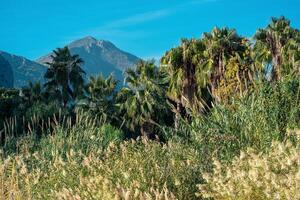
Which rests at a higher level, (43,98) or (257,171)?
(43,98)

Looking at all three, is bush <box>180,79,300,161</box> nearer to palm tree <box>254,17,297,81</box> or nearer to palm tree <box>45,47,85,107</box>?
palm tree <box>254,17,297,81</box>

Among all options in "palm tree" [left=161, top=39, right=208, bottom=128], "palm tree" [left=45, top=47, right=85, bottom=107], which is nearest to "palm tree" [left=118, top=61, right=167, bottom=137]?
"palm tree" [left=161, top=39, right=208, bottom=128]

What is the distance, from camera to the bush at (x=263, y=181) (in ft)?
16.9

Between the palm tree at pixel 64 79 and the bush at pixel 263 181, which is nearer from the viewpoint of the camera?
the bush at pixel 263 181

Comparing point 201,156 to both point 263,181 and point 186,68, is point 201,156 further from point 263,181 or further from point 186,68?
point 186,68

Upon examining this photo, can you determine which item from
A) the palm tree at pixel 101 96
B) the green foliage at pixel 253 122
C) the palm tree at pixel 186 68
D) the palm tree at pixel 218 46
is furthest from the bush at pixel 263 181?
the palm tree at pixel 101 96

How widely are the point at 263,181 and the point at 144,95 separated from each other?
42.3m

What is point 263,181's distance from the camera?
5531 millimetres

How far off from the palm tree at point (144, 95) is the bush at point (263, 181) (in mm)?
40665

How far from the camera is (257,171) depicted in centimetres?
556

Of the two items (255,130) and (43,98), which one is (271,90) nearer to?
(255,130)

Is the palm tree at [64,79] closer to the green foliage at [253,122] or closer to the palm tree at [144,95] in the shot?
the palm tree at [144,95]

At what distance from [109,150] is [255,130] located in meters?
2.04

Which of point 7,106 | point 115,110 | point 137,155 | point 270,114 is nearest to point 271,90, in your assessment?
point 270,114
